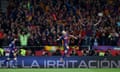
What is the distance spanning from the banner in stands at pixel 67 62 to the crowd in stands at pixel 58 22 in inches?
27.8

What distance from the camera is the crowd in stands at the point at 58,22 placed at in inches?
1129

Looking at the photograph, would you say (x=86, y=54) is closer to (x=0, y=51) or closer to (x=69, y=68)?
(x=69, y=68)

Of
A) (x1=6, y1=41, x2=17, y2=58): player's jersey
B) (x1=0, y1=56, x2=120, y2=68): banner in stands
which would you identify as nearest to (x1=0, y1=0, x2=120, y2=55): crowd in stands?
(x1=0, y1=56, x2=120, y2=68): banner in stands

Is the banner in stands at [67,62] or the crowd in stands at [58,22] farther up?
the crowd in stands at [58,22]

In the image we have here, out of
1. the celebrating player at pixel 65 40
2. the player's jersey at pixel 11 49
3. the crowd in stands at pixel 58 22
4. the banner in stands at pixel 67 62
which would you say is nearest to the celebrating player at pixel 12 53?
the player's jersey at pixel 11 49

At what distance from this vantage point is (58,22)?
30.3 m

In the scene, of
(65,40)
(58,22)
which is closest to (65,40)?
(65,40)

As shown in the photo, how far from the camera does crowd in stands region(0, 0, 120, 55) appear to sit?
28672mm

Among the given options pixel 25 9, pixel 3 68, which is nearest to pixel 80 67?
pixel 3 68

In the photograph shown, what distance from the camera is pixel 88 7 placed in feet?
106

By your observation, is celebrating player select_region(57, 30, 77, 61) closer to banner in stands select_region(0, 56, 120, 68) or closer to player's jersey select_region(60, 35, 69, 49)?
player's jersey select_region(60, 35, 69, 49)

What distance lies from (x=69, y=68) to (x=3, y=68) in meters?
3.70

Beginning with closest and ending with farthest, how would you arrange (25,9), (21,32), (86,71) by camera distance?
1. (86,71)
2. (21,32)
3. (25,9)

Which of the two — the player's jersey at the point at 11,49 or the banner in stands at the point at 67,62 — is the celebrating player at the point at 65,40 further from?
the player's jersey at the point at 11,49
